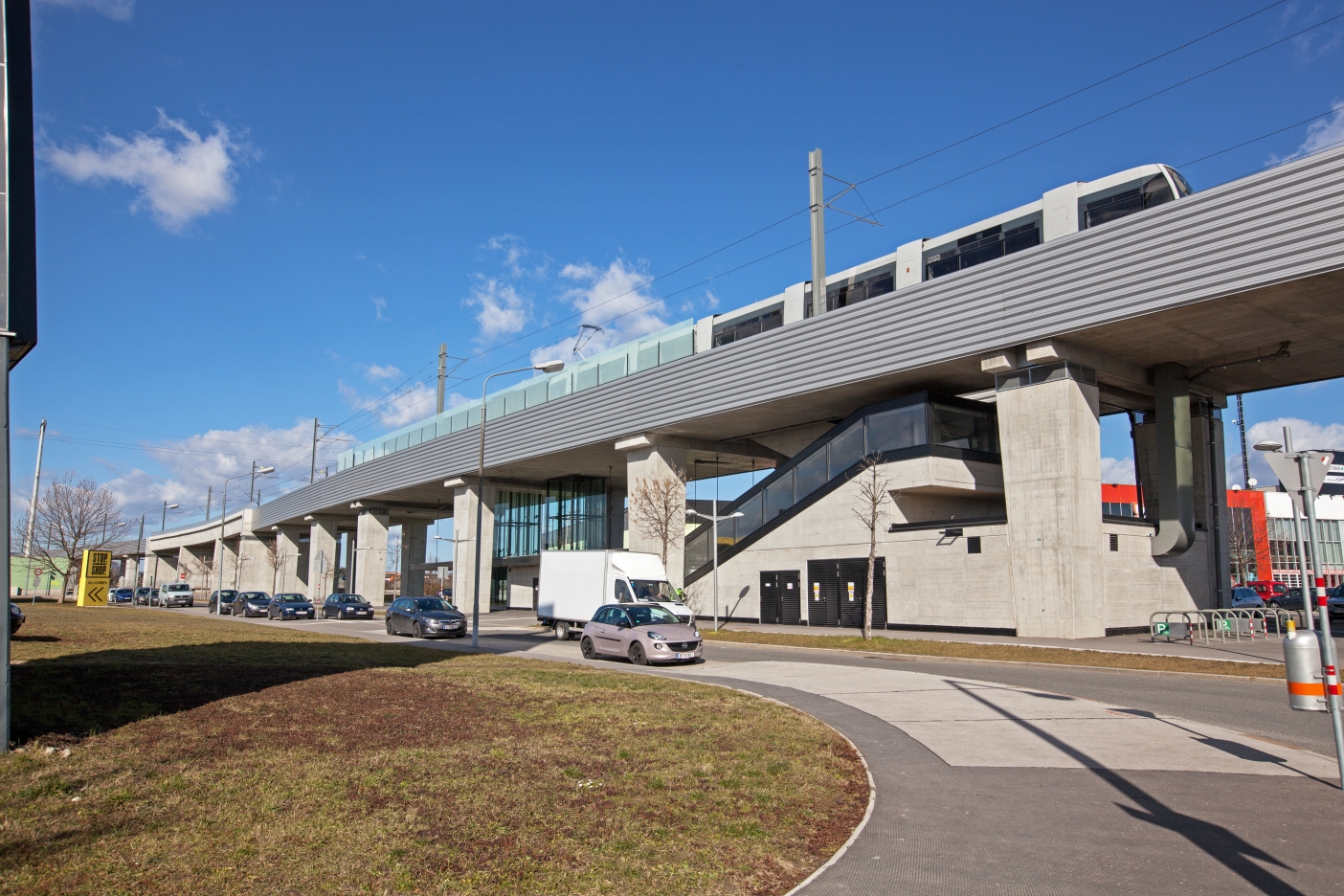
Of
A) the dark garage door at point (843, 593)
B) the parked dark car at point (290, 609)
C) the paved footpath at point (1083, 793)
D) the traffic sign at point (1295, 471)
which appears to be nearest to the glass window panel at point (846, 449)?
the dark garage door at point (843, 593)

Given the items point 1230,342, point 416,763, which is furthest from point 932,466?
point 416,763

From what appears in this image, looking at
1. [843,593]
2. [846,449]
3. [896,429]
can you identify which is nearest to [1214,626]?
[896,429]

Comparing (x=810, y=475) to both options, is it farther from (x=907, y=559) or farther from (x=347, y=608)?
(x=347, y=608)

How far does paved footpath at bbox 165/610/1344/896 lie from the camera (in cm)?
572

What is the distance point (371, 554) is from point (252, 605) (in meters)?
21.5

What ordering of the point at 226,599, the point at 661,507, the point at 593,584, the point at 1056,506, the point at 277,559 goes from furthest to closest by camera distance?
1. the point at 277,559
2. the point at 226,599
3. the point at 661,507
4. the point at 593,584
5. the point at 1056,506

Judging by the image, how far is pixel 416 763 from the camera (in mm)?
7930

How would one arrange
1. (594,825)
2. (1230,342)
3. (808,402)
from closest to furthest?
(594,825) < (1230,342) < (808,402)

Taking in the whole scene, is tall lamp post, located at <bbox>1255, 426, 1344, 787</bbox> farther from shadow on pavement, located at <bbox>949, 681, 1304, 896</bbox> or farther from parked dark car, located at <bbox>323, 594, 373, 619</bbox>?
parked dark car, located at <bbox>323, 594, 373, 619</bbox>

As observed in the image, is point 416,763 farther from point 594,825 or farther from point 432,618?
point 432,618

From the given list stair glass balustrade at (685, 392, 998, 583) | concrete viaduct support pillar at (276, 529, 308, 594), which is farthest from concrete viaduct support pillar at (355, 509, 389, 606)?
stair glass balustrade at (685, 392, 998, 583)

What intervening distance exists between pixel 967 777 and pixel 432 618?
2536 cm

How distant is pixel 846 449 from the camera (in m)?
35.4

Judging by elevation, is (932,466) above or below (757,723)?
above
